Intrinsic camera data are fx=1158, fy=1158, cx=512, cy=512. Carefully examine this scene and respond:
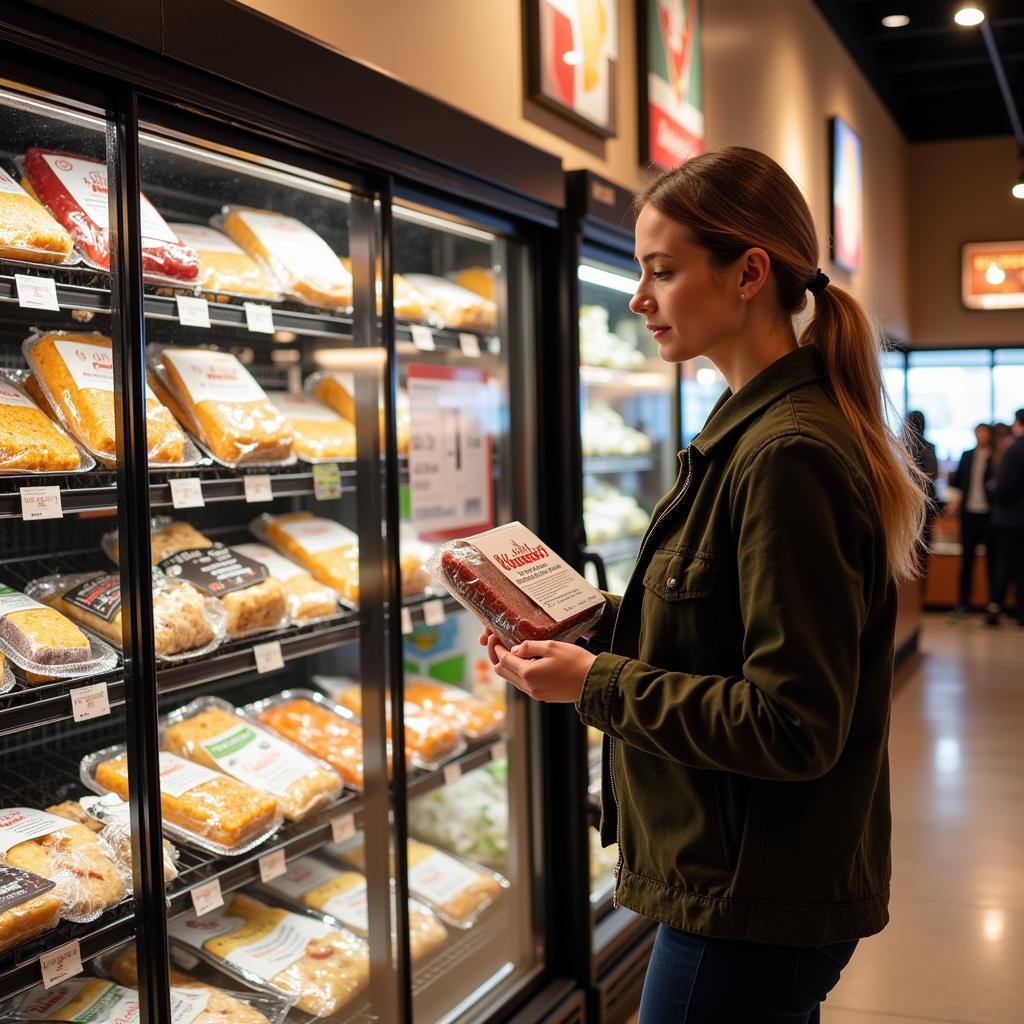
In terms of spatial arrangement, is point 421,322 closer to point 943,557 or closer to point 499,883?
point 499,883

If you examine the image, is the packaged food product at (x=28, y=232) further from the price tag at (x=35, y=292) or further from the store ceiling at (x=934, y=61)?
the store ceiling at (x=934, y=61)

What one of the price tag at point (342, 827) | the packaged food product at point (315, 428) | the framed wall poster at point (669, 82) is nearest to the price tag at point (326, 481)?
the packaged food product at point (315, 428)

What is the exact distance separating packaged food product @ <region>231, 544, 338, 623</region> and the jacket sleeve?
123cm

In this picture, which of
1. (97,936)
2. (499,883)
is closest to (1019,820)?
(499,883)

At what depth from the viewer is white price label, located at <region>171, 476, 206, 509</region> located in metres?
2.05

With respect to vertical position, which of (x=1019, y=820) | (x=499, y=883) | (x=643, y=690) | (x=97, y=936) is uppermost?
(x=643, y=690)

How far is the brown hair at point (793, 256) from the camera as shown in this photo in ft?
4.84

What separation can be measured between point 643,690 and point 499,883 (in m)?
2.00

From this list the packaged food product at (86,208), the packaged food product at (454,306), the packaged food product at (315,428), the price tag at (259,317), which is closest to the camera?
the packaged food product at (86,208)

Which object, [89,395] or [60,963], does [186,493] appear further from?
[60,963]

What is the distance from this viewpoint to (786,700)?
1300 mm

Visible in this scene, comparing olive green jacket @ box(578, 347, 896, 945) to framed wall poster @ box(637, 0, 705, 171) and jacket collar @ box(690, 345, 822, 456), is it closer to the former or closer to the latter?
jacket collar @ box(690, 345, 822, 456)

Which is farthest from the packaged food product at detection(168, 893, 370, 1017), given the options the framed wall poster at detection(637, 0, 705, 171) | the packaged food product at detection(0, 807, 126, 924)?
the framed wall poster at detection(637, 0, 705, 171)

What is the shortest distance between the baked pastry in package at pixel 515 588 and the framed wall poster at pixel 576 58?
1.89 meters
